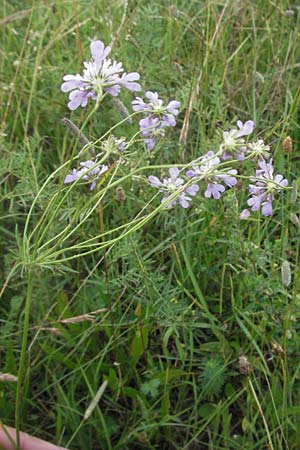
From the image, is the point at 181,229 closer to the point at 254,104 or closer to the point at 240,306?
the point at 240,306

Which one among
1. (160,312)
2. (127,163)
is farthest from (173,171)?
(160,312)

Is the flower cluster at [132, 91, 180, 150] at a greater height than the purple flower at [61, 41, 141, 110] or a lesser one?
lesser

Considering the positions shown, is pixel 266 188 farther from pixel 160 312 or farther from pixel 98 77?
pixel 160 312

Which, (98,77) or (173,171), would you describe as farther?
(173,171)

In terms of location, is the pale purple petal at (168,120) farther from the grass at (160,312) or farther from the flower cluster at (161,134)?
the grass at (160,312)

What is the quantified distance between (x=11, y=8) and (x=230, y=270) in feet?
3.34

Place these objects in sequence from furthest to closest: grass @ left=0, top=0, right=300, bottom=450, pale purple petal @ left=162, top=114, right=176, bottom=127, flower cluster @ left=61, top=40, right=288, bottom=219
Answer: grass @ left=0, top=0, right=300, bottom=450 < pale purple petal @ left=162, top=114, right=176, bottom=127 < flower cluster @ left=61, top=40, right=288, bottom=219

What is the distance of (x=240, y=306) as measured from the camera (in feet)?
4.11

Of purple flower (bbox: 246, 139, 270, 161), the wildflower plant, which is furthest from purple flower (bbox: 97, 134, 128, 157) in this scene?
purple flower (bbox: 246, 139, 270, 161)

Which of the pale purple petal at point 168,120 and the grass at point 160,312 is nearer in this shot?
the pale purple petal at point 168,120

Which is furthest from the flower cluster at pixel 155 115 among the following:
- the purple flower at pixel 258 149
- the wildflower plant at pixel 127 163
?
the purple flower at pixel 258 149

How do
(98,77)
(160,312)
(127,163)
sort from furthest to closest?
(160,312), (127,163), (98,77)

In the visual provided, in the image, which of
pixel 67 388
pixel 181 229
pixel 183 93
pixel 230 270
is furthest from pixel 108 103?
pixel 67 388

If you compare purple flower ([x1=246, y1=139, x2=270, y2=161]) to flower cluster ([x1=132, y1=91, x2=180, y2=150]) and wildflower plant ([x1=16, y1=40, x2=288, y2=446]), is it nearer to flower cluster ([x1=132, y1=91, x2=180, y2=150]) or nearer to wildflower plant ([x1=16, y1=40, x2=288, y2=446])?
wildflower plant ([x1=16, y1=40, x2=288, y2=446])
